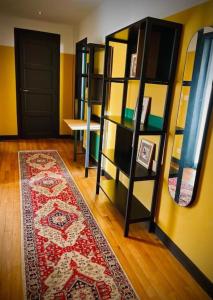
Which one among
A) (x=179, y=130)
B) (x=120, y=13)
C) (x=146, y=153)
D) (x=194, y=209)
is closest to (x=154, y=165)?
(x=146, y=153)

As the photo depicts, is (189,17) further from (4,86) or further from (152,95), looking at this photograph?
(4,86)

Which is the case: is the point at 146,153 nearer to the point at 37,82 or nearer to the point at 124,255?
the point at 124,255

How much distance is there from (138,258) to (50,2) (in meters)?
3.65

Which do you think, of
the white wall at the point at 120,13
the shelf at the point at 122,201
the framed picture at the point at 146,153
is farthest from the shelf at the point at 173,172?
the white wall at the point at 120,13

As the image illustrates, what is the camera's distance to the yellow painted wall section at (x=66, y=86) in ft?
16.7

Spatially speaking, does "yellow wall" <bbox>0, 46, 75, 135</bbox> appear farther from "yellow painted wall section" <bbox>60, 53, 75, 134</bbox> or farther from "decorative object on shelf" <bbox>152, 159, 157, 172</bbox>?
Result: "decorative object on shelf" <bbox>152, 159, 157, 172</bbox>

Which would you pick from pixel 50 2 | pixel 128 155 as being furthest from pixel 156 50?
pixel 50 2

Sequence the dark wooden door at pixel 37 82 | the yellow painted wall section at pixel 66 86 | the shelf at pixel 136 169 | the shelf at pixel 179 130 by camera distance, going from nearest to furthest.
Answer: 1. the shelf at pixel 179 130
2. the shelf at pixel 136 169
3. the dark wooden door at pixel 37 82
4. the yellow painted wall section at pixel 66 86

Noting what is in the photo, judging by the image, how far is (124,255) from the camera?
1904 mm

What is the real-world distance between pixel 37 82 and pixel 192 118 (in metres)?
4.11

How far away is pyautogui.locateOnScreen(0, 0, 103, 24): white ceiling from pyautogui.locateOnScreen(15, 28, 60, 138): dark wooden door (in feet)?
1.42

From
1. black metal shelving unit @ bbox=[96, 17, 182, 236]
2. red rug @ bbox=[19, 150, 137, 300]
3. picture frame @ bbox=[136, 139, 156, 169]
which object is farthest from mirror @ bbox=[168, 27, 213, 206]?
red rug @ bbox=[19, 150, 137, 300]

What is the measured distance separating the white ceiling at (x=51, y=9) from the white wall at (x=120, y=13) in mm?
150

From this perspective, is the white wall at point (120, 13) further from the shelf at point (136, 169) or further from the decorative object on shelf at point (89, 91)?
the shelf at point (136, 169)
